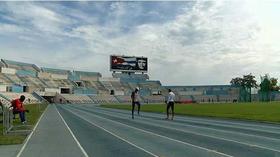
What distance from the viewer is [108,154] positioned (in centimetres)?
1113

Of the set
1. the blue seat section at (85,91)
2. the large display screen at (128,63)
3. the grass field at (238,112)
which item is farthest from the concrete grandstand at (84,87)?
the grass field at (238,112)

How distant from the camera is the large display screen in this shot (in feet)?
361

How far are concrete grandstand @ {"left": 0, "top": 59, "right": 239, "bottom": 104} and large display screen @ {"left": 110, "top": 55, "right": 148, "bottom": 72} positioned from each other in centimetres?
578

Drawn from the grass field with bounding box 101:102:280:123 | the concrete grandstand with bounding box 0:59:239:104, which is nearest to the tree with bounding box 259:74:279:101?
the concrete grandstand with bounding box 0:59:239:104

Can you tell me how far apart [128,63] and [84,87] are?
94.5 feet

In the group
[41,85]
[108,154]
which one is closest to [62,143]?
[108,154]

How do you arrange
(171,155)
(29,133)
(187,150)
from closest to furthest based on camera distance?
(171,155), (187,150), (29,133)

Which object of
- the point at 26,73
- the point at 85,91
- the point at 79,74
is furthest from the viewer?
the point at 79,74

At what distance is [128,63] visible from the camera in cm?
11144

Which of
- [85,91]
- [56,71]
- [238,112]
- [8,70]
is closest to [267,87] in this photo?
[85,91]

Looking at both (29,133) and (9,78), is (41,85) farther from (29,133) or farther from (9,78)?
(29,133)

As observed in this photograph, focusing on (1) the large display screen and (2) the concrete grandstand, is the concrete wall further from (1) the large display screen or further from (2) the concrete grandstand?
(1) the large display screen

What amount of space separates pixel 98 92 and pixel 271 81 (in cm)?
6116

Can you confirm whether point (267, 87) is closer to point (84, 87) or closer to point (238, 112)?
point (84, 87)
